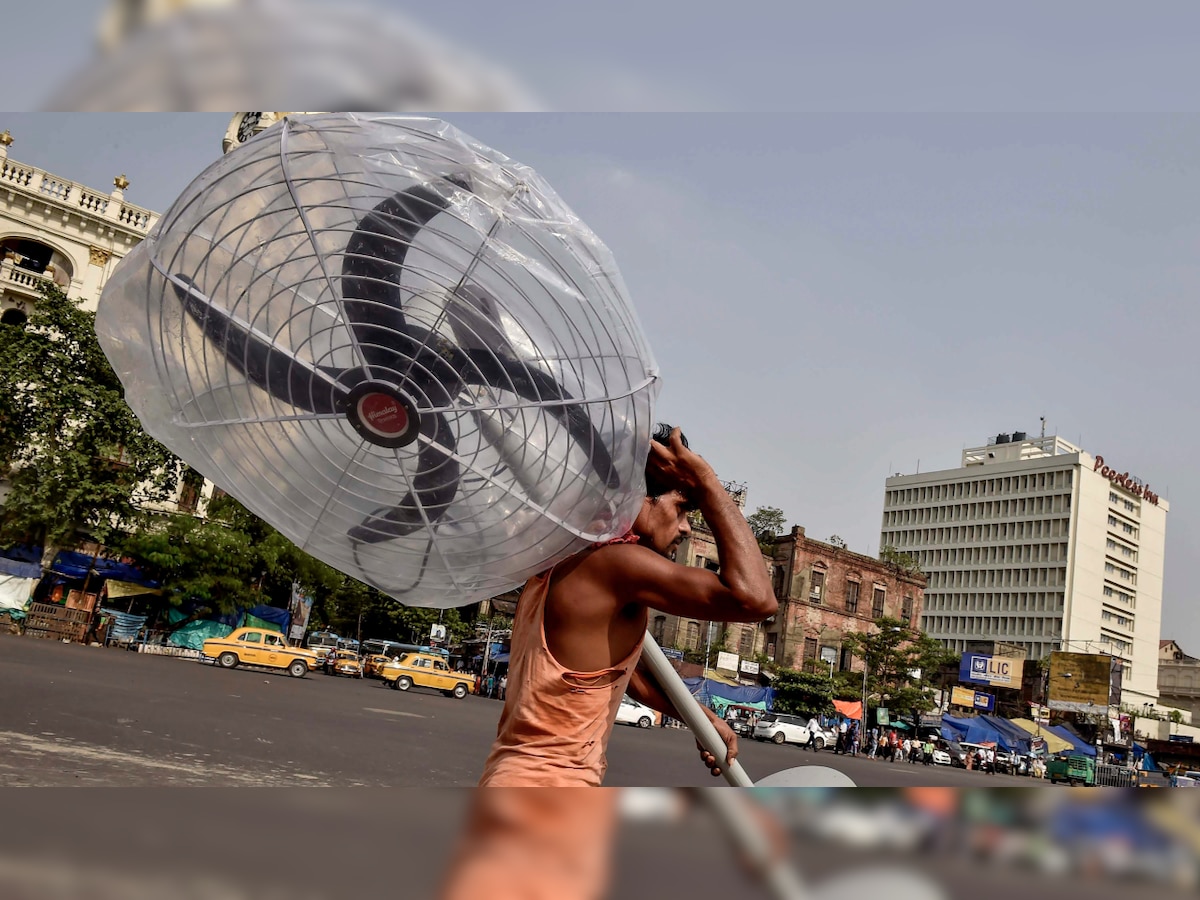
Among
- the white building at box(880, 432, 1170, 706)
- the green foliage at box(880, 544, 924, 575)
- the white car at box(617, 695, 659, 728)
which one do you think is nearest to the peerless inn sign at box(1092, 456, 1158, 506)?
the white building at box(880, 432, 1170, 706)

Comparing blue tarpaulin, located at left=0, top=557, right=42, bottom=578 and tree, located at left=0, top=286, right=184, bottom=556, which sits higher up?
tree, located at left=0, top=286, right=184, bottom=556

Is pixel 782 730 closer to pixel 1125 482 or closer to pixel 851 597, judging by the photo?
pixel 851 597

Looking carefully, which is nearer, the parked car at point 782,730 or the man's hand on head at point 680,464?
the man's hand on head at point 680,464

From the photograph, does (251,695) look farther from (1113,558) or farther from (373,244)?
(1113,558)

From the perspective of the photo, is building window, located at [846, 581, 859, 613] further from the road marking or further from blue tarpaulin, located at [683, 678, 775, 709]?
the road marking

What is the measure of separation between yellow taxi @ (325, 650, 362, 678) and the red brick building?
14461 mm

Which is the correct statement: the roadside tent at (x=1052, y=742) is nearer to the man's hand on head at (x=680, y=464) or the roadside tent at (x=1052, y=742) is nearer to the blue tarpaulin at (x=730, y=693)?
the blue tarpaulin at (x=730, y=693)

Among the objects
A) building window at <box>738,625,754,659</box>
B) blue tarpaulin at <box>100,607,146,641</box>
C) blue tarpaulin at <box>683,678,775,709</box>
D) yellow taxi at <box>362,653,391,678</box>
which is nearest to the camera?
blue tarpaulin at <box>100,607,146,641</box>

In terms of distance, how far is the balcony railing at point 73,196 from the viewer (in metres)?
25.1

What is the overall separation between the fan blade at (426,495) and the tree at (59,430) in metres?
22.4

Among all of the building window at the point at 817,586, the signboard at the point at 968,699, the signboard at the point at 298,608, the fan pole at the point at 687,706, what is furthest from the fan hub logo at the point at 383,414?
the signboard at the point at 968,699

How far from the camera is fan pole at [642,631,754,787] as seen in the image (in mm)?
1495

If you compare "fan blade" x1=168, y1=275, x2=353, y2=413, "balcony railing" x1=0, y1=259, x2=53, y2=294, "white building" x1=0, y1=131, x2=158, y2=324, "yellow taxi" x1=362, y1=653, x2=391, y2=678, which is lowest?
"yellow taxi" x1=362, y1=653, x2=391, y2=678

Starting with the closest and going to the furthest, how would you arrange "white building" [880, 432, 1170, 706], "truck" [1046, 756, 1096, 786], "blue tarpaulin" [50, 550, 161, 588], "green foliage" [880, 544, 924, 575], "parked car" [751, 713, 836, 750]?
"blue tarpaulin" [50, 550, 161, 588]
"parked car" [751, 713, 836, 750]
"truck" [1046, 756, 1096, 786]
"green foliage" [880, 544, 924, 575]
"white building" [880, 432, 1170, 706]
